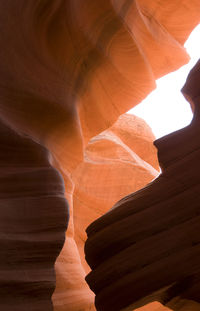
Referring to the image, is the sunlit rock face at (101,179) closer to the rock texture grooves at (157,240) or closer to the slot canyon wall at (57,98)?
the slot canyon wall at (57,98)

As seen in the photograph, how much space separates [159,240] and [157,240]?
0.04 feet

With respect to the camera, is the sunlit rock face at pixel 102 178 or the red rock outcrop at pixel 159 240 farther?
the sunlit rock face at pixel 102 178

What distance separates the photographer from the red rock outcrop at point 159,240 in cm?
159

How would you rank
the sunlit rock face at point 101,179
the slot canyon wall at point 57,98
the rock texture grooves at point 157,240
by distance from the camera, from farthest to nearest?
the sunlit rock face at point 101,179 → the slot canyon wall at point 57,98 → the rock texture grooves at point 157,240

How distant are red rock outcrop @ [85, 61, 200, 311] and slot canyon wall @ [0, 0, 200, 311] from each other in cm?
19

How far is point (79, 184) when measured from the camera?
5.90m

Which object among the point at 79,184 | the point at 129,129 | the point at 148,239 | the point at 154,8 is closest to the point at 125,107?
the point at 154,8

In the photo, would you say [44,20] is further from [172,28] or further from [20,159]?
[172,28]

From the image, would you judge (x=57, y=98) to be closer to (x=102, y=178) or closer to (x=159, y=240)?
(x=159, y=240)

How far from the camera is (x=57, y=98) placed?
2.40 meters

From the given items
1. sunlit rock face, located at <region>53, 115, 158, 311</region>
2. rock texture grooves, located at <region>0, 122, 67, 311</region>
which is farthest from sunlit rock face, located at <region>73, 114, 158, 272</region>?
rock texture grooves, located at <region>0, 122, 67, 311</region>

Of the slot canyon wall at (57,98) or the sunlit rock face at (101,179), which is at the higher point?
the slot canyon wall at (57,98)

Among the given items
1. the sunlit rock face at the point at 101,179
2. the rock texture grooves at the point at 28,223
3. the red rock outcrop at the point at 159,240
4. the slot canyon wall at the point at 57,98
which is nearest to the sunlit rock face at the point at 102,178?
the sunlit rock face at the point at 101,179

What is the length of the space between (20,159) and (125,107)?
1440mm
